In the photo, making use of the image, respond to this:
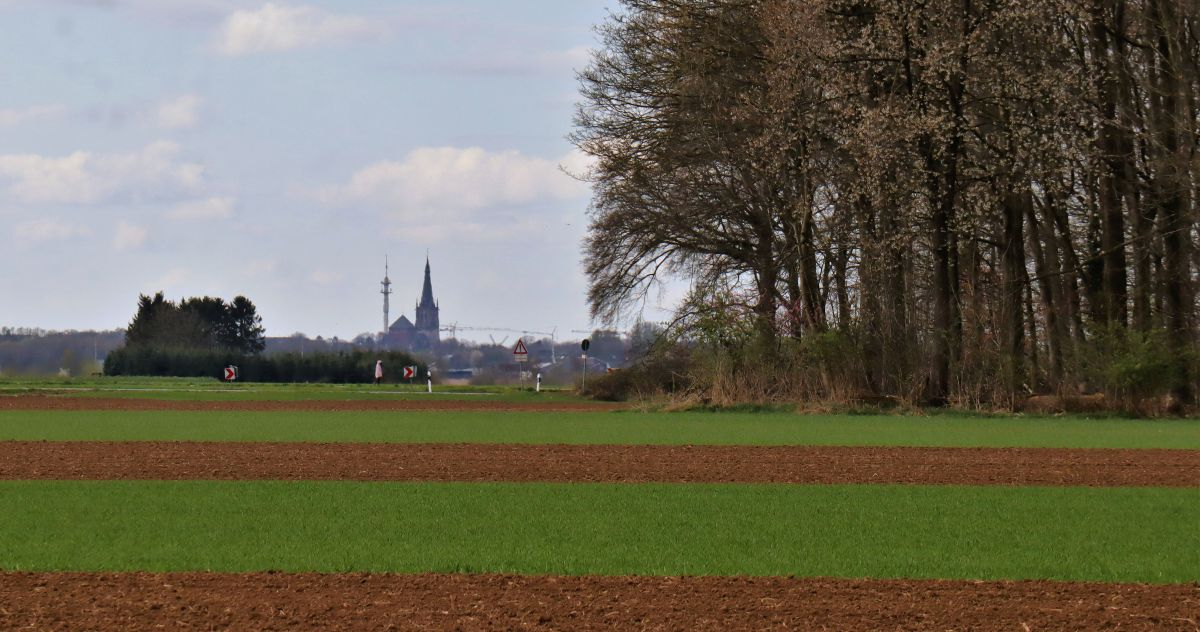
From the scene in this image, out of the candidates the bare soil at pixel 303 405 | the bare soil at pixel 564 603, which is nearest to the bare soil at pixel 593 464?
the bare soil at pixel 564 603

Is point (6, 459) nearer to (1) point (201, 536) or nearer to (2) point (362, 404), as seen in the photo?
(1) point (201, 536)

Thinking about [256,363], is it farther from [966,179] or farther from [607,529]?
[607,529]

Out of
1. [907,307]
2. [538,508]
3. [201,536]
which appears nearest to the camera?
[201,536]

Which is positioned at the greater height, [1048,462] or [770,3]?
[770,3]

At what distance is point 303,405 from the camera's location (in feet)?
136

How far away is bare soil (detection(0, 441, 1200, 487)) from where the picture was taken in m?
18.6

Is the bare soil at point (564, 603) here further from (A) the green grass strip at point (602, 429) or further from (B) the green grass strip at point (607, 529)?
(A) the green grass strip at point (602, 429)

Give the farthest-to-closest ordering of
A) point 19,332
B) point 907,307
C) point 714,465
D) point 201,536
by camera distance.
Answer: point 19,332
point 907,307
point 714,465
point 201,536

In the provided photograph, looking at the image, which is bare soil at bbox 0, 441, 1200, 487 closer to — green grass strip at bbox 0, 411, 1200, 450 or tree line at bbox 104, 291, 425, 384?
green grass strip at bbox 0, 411, 1200, 450

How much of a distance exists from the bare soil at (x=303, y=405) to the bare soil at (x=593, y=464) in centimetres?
1474

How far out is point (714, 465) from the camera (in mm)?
20406

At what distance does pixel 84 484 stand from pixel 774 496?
7707mm

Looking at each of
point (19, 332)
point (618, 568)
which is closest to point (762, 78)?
point (618, 568)

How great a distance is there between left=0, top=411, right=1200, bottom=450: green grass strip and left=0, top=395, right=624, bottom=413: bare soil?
3032 millimetres
